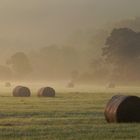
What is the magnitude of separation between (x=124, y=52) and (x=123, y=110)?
3718 inches

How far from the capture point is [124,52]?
115 m

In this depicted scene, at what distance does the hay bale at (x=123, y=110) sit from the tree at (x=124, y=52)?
89.6m

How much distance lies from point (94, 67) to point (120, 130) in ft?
363

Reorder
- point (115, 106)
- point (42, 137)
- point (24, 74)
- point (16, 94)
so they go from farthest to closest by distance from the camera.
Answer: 1. point (24, 74)
2. point (16, 94)
3. point (115, 106)
4. point (42, 137)

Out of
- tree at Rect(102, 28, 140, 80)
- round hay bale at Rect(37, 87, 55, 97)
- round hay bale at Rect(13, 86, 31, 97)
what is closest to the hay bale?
round hay bale at Rect(37, 87, 55, 97)

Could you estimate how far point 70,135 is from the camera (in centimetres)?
1723

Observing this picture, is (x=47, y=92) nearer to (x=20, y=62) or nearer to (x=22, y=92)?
(x=22, y=92)

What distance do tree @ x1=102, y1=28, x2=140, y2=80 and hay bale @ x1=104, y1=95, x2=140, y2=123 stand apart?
89597 millimetres

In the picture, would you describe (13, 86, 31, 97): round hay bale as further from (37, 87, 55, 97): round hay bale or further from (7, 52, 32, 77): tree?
(7, 52, 32, 77): tree

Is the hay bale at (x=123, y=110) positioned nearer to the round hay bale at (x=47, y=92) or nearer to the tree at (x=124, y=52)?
the round hay bale at (x=47, y=92)

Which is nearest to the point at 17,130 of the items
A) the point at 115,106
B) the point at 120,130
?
the point at 120,130

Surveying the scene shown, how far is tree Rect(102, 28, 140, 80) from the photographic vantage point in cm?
11279

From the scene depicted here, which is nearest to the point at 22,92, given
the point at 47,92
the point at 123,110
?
the point at 47,92

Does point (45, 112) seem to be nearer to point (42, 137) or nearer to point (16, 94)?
point (42, 137)
